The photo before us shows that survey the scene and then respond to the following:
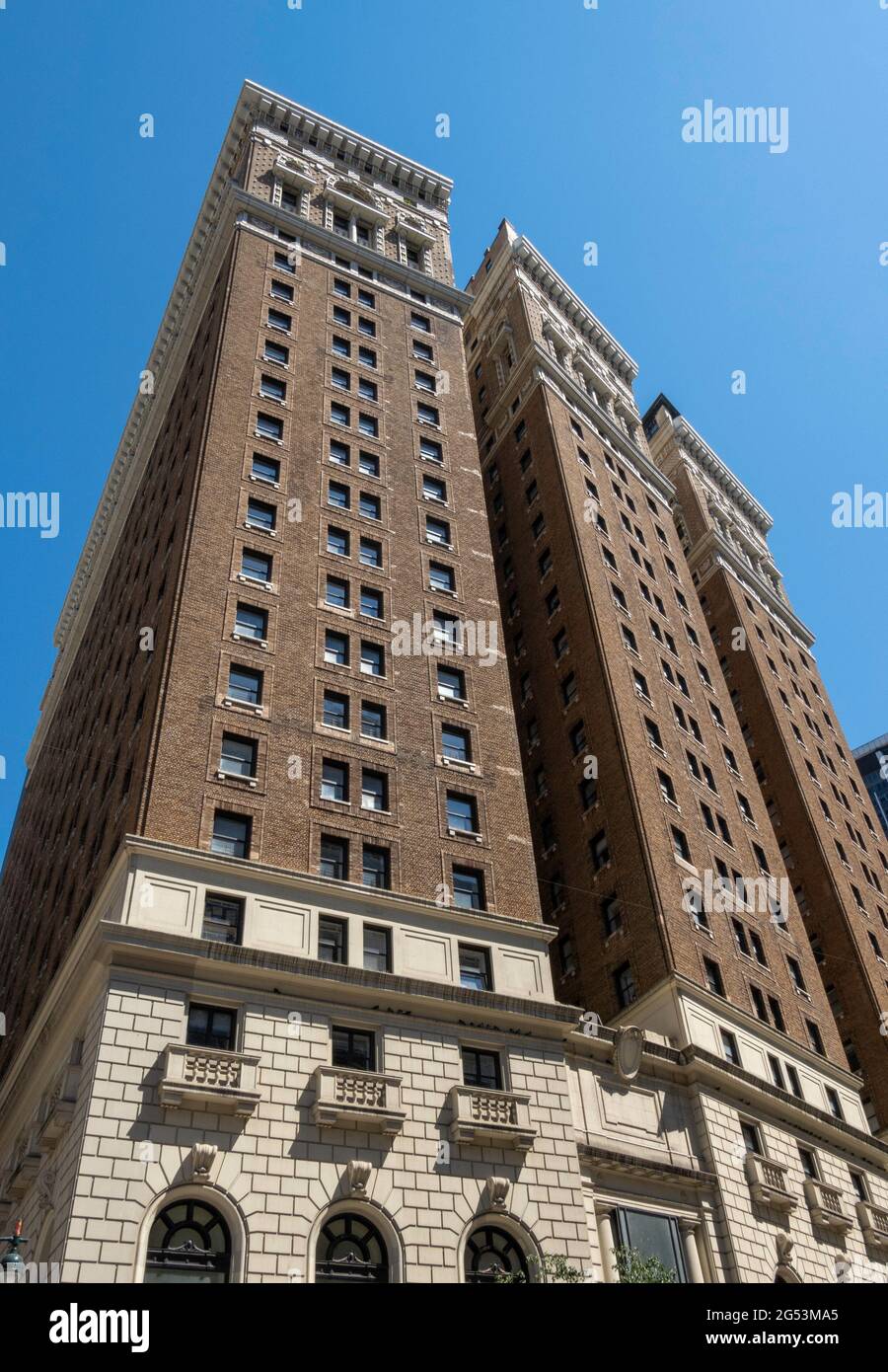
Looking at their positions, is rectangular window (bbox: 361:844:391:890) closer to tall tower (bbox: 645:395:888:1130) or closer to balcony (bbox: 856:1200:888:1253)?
balcony (bbox: 856:1200:888:1253)

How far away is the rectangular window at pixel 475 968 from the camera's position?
3350 centimetres

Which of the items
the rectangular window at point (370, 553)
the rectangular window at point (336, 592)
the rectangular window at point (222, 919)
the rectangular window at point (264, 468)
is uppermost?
the rectangular window at point (264, 468)

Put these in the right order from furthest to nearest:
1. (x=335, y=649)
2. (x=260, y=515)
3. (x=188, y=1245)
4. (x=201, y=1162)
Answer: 1. (x=260, y=515)
2. (x=335, y=649)
3. (x=201, y=1162)
4. (x=188, y=1245)

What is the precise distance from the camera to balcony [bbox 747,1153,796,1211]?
1412 inches

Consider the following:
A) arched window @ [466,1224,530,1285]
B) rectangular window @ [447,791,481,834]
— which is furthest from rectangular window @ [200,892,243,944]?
arched window @ [466,1224,530,1285]

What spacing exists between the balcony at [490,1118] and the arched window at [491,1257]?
2.09 meters

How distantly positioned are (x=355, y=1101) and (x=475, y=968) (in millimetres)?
6812

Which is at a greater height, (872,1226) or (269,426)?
(269,426)

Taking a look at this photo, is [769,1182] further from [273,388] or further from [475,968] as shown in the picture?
[273,388]

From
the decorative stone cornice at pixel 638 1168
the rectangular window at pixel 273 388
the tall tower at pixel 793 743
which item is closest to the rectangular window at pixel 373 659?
the rectangular window at pixel 273 388

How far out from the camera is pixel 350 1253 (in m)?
26.3

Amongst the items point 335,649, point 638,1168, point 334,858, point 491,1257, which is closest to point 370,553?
point 335,649

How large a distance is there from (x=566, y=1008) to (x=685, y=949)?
1028 centimetres

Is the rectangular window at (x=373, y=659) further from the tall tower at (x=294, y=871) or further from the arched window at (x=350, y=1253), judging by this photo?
the arched window at (x=350, y=1253)
